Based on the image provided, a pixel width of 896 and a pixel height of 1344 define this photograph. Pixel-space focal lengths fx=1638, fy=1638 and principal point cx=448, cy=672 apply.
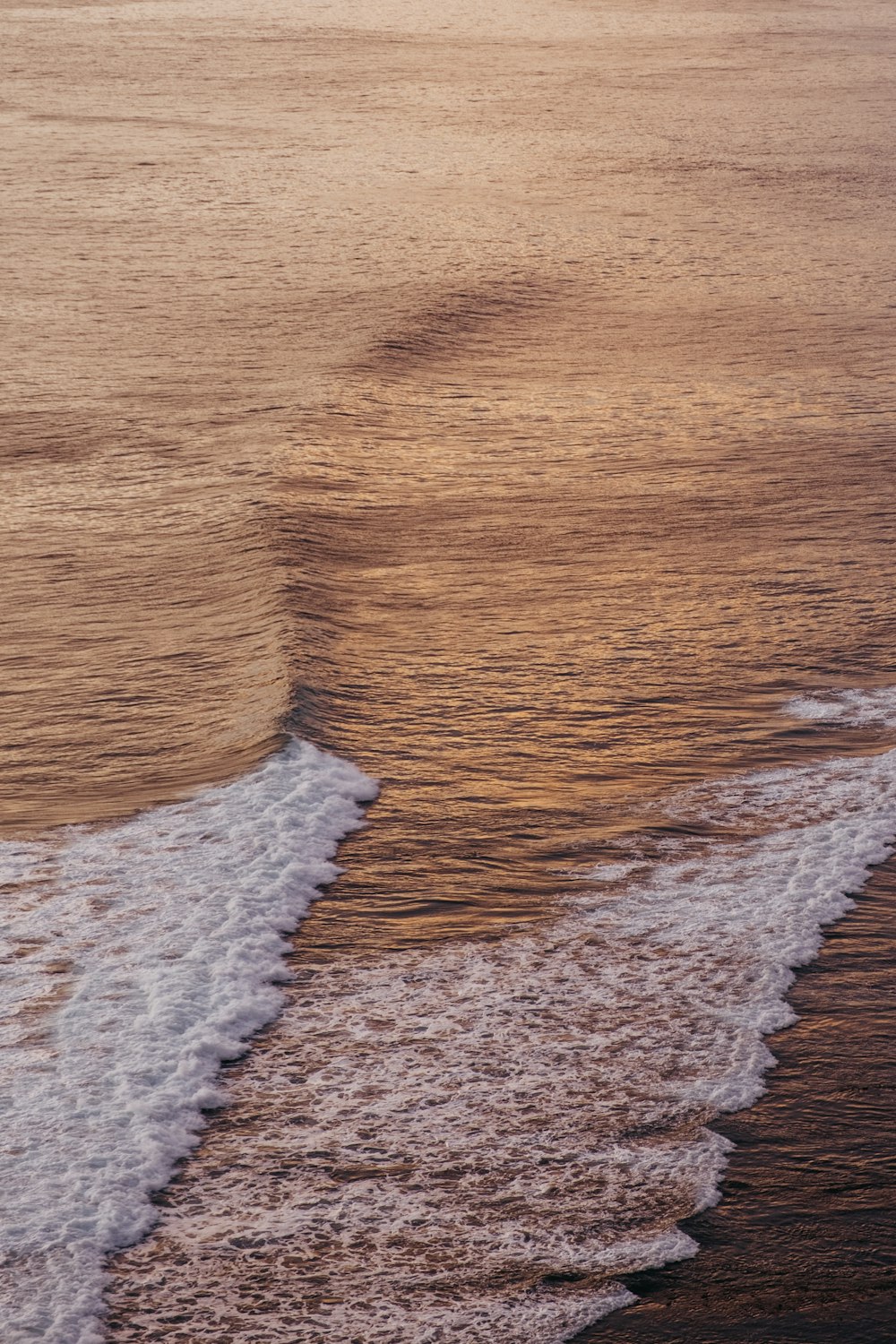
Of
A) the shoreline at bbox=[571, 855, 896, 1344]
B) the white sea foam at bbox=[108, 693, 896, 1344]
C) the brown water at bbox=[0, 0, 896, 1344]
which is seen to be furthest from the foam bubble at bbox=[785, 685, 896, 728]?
the shoreline at bbox=[571, 855, 896, 1344]

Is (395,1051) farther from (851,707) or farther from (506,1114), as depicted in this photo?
(851,707)

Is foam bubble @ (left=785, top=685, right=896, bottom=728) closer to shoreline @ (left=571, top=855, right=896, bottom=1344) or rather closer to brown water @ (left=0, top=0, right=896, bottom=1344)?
brown water @ (left=0, top=0, right=896, bottom=1344)

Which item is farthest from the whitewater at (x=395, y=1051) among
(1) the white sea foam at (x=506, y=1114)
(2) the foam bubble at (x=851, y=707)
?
(2) the foam bubble at (x=851, y=707)

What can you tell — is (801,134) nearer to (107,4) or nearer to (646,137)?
(646,137)

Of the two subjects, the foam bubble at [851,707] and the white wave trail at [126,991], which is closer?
the white wave trail at [126,991]

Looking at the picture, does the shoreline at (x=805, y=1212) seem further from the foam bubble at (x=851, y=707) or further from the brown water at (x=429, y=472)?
the foam bubble at (x=851, y=707)

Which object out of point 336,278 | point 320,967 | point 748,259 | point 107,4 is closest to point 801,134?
point 748,259

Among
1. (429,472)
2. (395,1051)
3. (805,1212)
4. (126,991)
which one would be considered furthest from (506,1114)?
(429,472)

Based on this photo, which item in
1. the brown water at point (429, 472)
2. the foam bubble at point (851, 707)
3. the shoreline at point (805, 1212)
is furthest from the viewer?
the foam bubble at point (851, 707)
